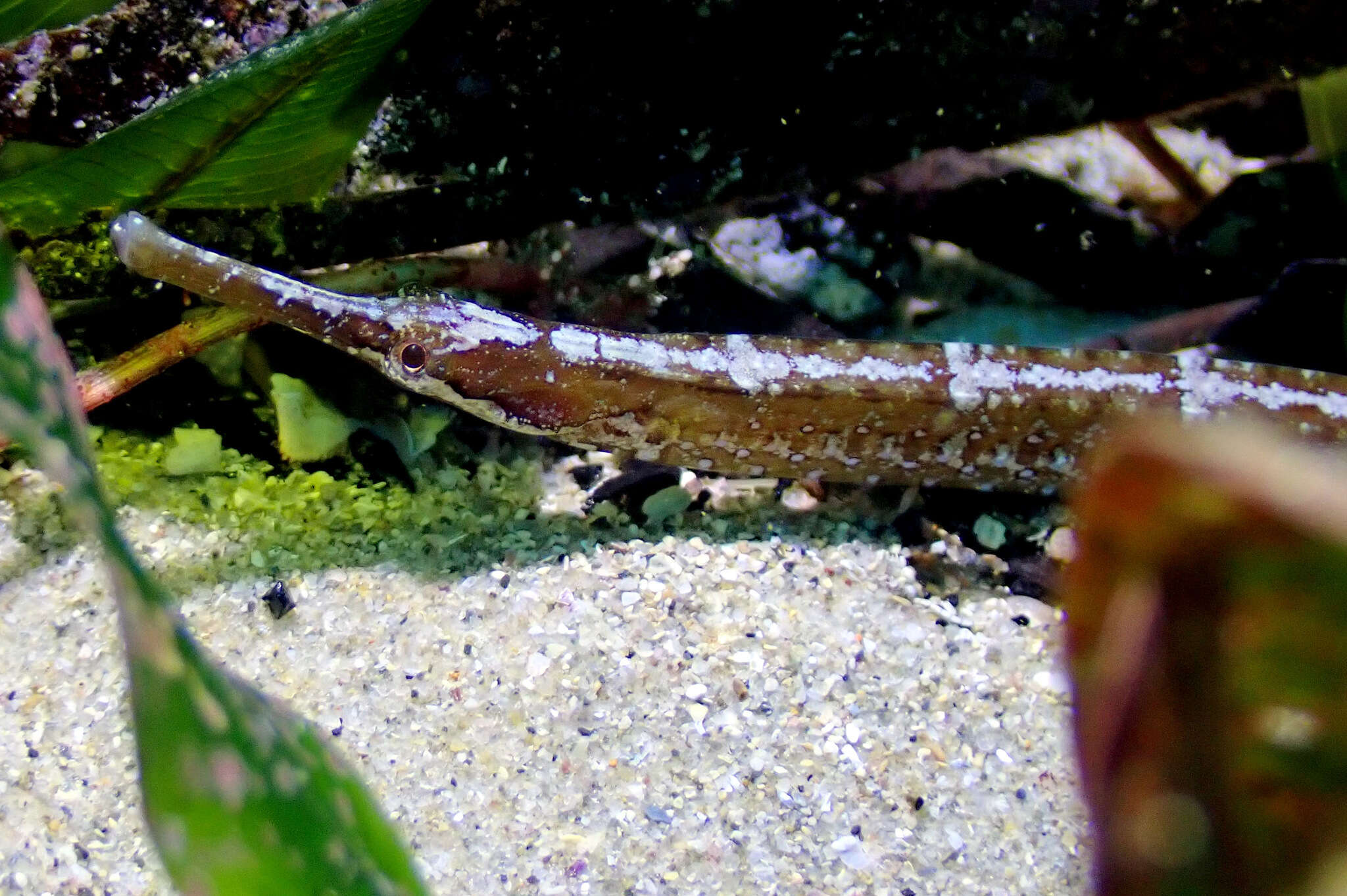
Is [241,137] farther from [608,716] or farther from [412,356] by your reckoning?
[608,716]

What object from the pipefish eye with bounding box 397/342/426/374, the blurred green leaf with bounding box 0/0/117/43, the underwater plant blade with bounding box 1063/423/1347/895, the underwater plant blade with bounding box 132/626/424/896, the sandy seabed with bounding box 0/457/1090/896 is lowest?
the sandy seabed with bounding box 0/457/1090/896

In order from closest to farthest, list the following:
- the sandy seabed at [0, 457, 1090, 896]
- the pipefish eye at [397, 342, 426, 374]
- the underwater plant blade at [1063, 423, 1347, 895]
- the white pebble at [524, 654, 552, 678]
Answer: the underwater plant blade at [1063, 423, 1347, 895] < the sandy seabed at [0, 457, 1090, 896] < the white pebble at [524, 654, 552, 678] < the pipefish eye at [397, 342, 426, 374]

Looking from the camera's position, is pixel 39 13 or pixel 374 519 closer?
pixel 39 13

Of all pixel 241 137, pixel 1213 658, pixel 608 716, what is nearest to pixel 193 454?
pixel 241 137

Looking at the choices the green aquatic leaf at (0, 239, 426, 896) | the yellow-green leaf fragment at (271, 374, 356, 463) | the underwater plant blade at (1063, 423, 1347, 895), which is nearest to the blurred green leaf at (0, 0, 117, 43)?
the yellow-green leaf fragment at (271, 374, 356, 463)

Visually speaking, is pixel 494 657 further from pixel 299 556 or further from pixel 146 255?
pixel 146 255

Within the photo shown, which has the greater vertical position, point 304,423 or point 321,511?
point 304,423

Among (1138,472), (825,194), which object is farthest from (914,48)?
(1138,472)

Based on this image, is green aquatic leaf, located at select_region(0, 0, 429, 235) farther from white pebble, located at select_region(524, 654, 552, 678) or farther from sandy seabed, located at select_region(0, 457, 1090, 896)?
white pebble, located at select_region(524, 654, 552, 678)
